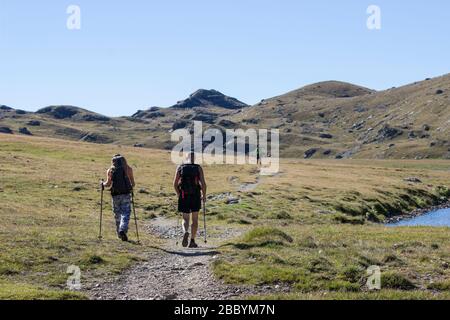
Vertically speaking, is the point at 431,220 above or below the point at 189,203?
below

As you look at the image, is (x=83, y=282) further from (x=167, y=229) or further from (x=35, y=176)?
(x=35, y=176)

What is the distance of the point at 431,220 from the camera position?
57.7 metres

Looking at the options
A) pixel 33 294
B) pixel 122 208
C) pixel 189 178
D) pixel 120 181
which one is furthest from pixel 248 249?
pixel 33 294

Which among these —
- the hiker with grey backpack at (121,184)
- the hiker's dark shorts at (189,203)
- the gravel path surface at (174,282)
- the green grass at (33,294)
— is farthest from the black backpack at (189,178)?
the green grass at (33,294)

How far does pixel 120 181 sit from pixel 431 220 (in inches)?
1757

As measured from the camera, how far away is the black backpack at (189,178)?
71.4 feet

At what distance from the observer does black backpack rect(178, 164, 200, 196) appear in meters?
21.8

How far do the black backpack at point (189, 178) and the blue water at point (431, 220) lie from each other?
115ft

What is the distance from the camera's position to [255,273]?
52.6 feet

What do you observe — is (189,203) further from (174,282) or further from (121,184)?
(174,282)

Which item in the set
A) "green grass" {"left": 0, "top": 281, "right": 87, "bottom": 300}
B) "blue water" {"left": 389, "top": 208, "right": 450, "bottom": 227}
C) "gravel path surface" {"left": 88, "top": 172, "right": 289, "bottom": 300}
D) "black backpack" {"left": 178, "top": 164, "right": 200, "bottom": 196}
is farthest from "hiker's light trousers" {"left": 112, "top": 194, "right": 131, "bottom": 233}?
"blue water" {"left": 389, "top": 208, "right": 450, "bottom": 227}

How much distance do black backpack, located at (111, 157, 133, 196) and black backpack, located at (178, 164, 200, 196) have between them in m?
2.72

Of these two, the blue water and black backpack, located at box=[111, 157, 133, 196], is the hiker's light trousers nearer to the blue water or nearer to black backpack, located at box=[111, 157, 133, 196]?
black backpack, located at box=[111, 157, 133, 196]

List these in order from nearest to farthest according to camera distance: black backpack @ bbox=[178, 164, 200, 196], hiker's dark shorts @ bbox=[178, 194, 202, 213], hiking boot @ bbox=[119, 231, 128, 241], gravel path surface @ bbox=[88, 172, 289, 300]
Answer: gravel path surface @ bbox=[88, 172, 289, 300] → black backpack @ bbox=[178, 164, 200, 196] → hiker's dark shorts @ bbox=[178, 194, 202, 213] → hiking boot @ bbox=[119, 231, 128, 241]
